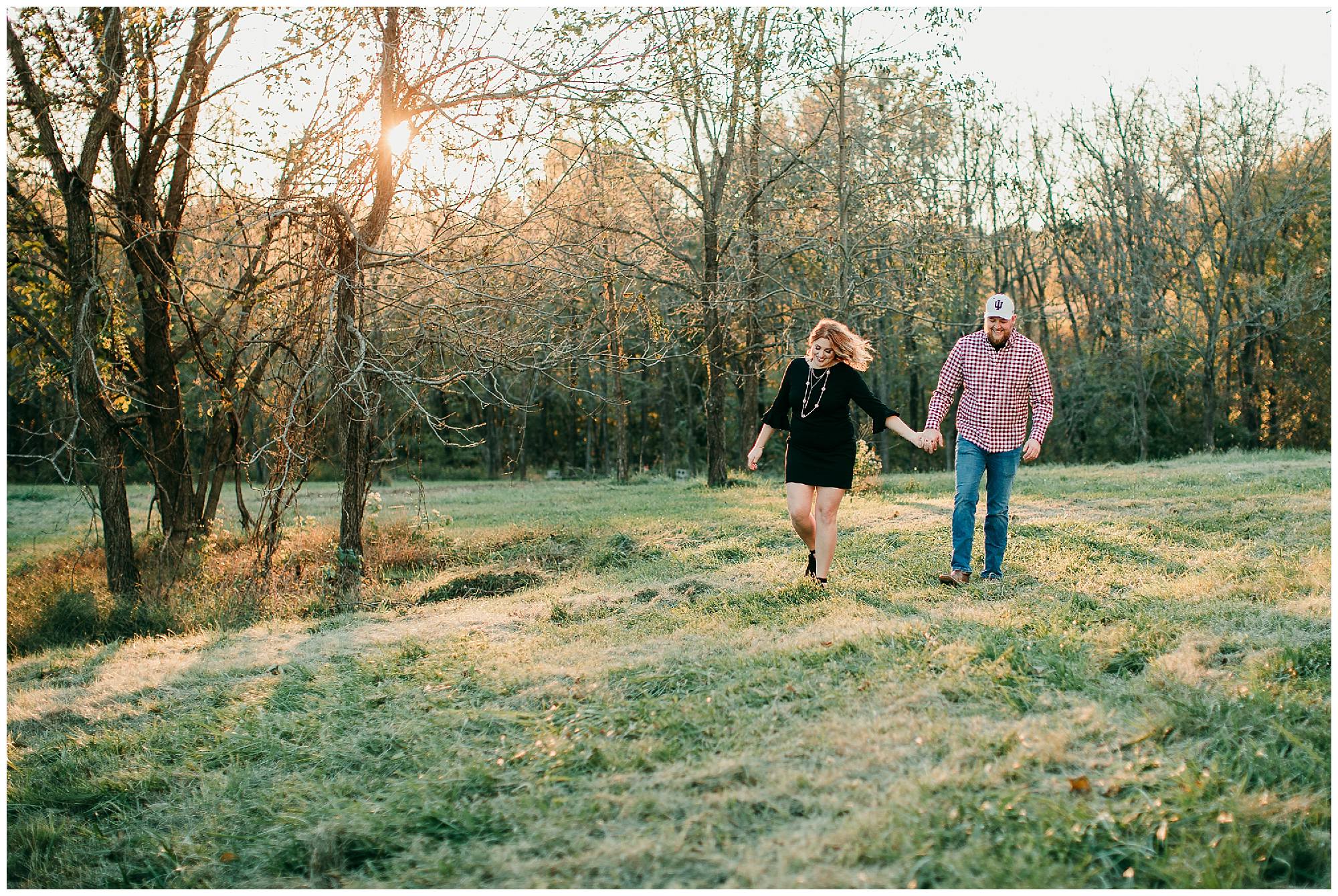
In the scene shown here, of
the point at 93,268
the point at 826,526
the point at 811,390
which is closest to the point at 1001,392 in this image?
the point at 811,390

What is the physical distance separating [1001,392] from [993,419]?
0.21 m

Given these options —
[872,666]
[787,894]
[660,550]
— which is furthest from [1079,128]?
[787,894]

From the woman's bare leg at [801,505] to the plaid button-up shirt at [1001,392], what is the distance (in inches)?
39.9

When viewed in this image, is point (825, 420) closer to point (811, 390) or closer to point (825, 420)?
point (825, 420)

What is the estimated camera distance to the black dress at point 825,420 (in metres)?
6.98

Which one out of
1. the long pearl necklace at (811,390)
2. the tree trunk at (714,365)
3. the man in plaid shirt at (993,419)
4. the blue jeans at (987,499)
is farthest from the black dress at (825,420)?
the tree trunk at (714,365)

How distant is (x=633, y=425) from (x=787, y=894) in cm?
3913

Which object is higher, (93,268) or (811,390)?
(93,268)

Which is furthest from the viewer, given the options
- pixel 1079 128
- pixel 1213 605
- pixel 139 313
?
pixel 1079 128

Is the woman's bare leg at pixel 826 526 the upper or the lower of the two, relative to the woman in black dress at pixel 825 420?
lower

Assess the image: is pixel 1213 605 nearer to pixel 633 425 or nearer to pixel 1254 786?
pixel 1254 786

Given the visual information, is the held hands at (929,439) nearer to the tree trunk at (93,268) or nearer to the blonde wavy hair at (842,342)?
the blonde wavy hair at (842,342)

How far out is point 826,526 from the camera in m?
7.11

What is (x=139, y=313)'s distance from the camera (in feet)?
41.0
